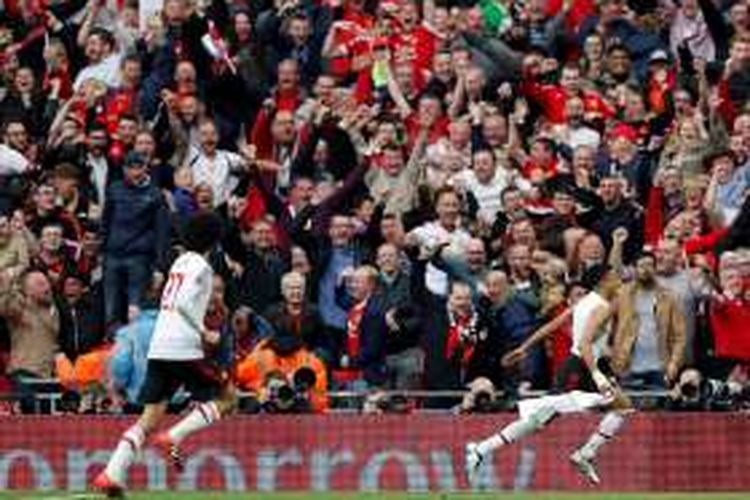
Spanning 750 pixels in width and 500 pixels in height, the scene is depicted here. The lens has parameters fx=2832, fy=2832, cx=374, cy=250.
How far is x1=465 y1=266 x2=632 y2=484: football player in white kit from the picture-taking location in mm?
22125

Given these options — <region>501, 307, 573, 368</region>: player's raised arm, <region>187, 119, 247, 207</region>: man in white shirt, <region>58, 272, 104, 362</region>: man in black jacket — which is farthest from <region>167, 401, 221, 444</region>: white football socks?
<region>187, 119, 247, 207</region>: man in white shirt

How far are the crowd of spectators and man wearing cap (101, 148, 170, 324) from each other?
0.08 ft

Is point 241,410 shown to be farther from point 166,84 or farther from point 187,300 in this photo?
point 166,84

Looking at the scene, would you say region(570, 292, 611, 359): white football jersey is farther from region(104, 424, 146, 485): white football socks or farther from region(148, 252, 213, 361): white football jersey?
region(104, 424, 146, 485): white football socks

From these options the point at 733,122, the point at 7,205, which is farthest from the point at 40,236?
the point at 733,122

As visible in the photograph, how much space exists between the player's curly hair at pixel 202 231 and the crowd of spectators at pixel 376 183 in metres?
2.59

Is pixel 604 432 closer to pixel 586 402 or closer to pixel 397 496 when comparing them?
pixel 586 402

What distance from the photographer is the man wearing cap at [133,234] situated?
83.6ft

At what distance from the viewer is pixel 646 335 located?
77.2 feet

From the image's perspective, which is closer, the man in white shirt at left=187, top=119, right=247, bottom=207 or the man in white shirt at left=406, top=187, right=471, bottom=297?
the man in white shirt at left=406, top=187, right=471, bottom=297

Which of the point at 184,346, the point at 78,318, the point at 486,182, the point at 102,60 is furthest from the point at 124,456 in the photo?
the point at 102,60

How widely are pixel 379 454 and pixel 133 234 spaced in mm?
3649

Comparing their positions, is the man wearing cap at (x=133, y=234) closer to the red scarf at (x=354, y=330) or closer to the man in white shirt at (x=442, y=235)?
the red scarf at (x=354, y=330)

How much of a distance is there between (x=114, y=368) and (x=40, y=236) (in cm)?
282
